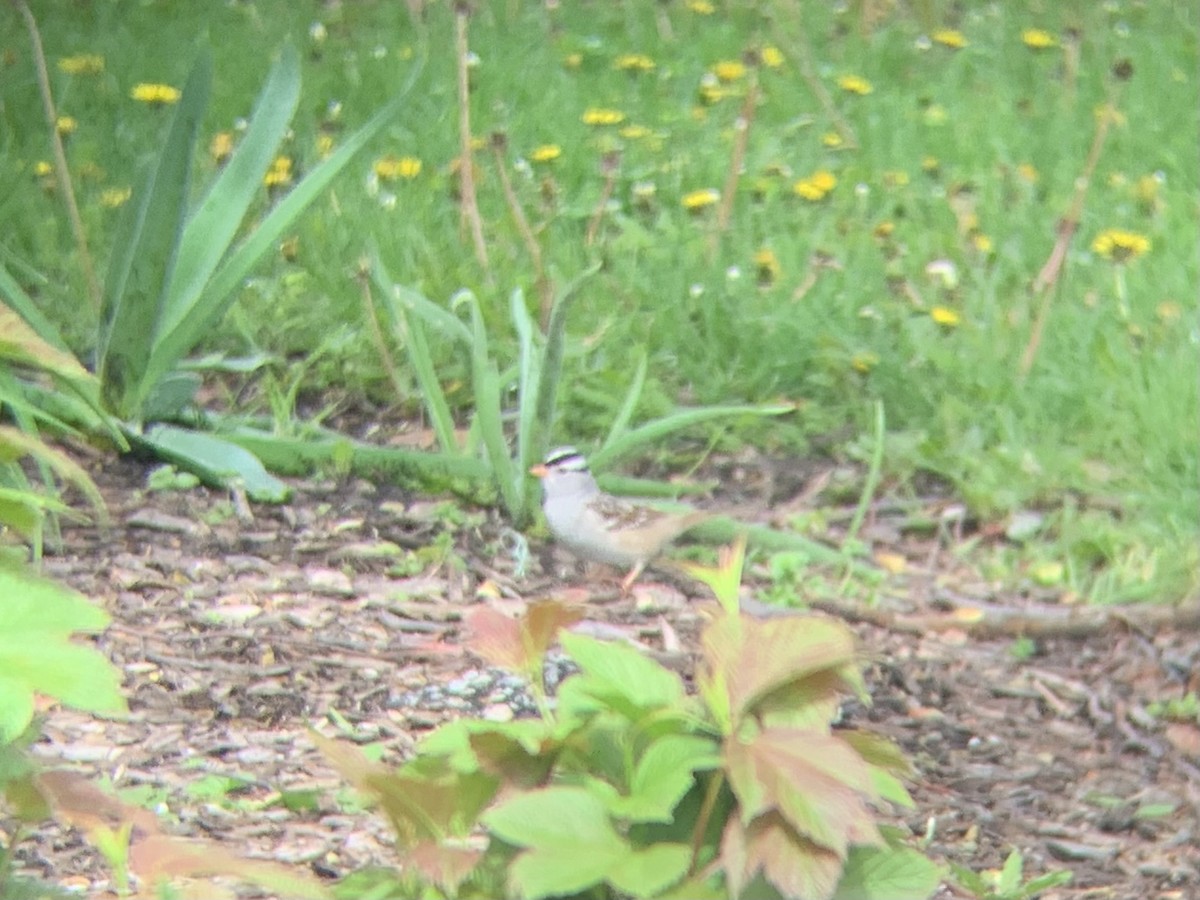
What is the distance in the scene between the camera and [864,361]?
191 inches

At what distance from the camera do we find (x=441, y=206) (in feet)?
18.3

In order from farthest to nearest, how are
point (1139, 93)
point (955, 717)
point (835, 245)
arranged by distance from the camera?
point (1139, 93)
point (835, 245)
point (955, 717)

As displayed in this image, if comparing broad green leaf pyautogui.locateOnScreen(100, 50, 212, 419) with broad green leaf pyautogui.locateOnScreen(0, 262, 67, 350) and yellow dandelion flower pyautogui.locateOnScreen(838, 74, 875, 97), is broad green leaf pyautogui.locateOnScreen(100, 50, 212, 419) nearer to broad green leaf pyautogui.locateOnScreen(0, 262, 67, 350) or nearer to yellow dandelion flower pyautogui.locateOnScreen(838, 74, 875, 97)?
broad green leaf pyautogui.locateOnScreen(0, 262, 67, 350)

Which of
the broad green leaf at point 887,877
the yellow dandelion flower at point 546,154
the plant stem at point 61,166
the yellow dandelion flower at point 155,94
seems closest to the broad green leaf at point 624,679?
the broad green leaf at point 887,877

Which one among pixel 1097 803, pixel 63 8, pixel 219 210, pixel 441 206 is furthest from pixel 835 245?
pixel 63 8

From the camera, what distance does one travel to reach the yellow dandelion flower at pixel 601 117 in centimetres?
634

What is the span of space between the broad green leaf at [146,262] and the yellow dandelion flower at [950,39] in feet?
15.3

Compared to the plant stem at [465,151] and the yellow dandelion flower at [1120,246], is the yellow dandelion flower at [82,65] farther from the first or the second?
the yellow dandelion flower at [1120,246]

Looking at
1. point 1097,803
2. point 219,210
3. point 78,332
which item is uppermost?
point 219,210

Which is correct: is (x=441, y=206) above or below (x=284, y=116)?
below

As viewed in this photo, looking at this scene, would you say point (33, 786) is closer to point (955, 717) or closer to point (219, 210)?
point (955, 717)

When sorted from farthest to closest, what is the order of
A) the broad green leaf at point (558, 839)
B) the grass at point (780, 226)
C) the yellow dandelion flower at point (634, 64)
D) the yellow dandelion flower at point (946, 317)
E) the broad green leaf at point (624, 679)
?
the yellow dandelion flower at point (634, 64) < the yellow dandelion flower at point (946, 317) < the grass at point (780, 226) < the broad green leaf at point (624, 679) < the broad green leaf at point (558, 839)

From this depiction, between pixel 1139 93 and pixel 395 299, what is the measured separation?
3872 millimetres

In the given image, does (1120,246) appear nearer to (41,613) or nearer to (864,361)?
(864,361)
